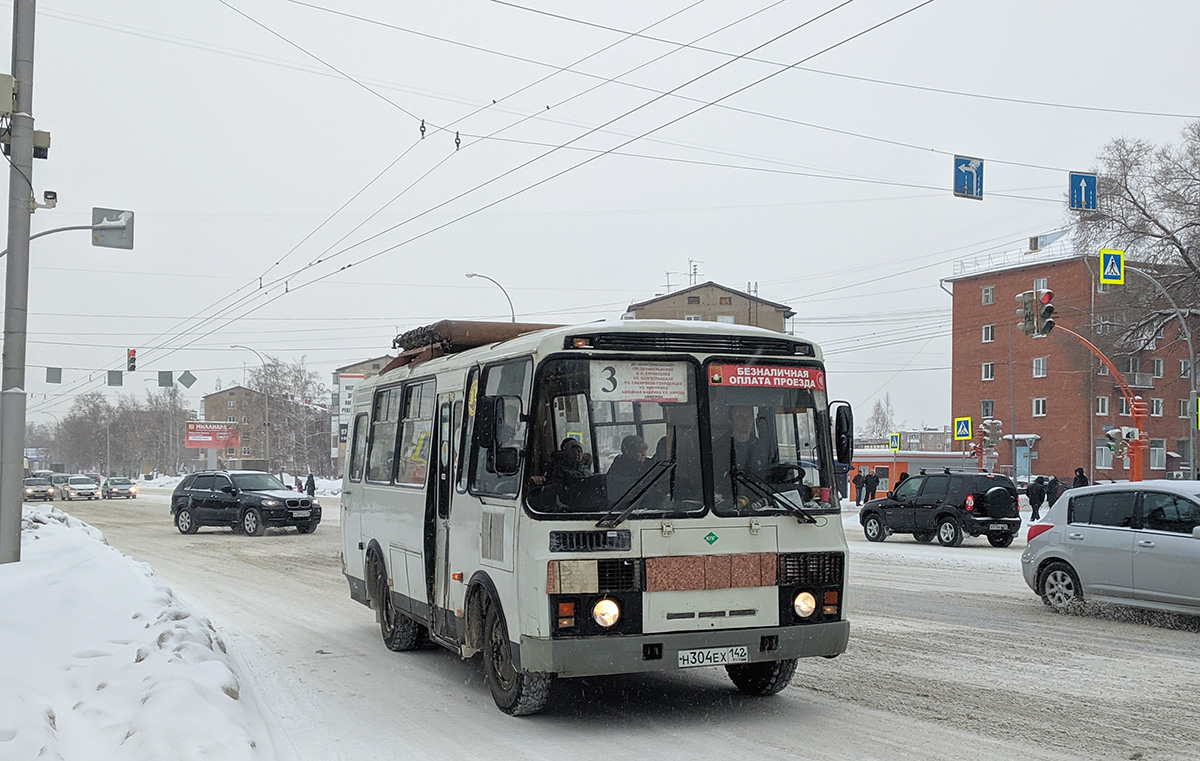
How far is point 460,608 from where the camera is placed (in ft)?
28.7

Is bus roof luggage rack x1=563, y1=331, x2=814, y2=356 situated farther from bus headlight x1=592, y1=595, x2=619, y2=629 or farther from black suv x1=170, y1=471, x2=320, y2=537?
black suv x1=170, y1=471, x2=320, y2=537

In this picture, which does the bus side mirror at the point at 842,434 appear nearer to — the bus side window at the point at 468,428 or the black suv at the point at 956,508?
the bus side window at the point at 468,428

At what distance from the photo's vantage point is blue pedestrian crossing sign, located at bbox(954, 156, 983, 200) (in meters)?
19.8

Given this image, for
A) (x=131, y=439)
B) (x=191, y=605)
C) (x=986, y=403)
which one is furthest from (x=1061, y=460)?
(x=131, y=439)

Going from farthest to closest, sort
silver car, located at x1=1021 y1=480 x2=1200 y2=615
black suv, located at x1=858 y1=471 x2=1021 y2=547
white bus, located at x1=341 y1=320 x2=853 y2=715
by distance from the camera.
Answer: black suv, located at x1=858 y1=471 x2=1021 y2=547 → silver car, located at x1=1021 y1=480 x2=1200 y2=615 → white bus, located at x1=341 y1=320 x2=853 y2=715

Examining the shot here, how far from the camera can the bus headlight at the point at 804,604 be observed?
305 inches

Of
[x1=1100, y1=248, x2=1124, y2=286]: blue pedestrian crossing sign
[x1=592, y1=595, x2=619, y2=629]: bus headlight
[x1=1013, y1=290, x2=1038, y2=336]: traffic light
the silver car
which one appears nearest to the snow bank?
[x1=592, y1=595, x2=619, y2=629]: bus headlight

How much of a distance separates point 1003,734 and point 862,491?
137ft

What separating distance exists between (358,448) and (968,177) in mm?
12465

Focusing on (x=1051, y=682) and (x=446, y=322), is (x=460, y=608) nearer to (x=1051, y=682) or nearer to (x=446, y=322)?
(x=446, y=322)

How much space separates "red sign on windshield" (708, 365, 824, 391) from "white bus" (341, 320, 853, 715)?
0.04 ft

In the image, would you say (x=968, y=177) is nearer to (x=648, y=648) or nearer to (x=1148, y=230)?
(x=648, y=648)

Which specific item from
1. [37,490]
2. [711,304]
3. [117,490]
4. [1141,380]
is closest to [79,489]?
[117,490]

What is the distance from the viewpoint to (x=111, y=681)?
709 cm
